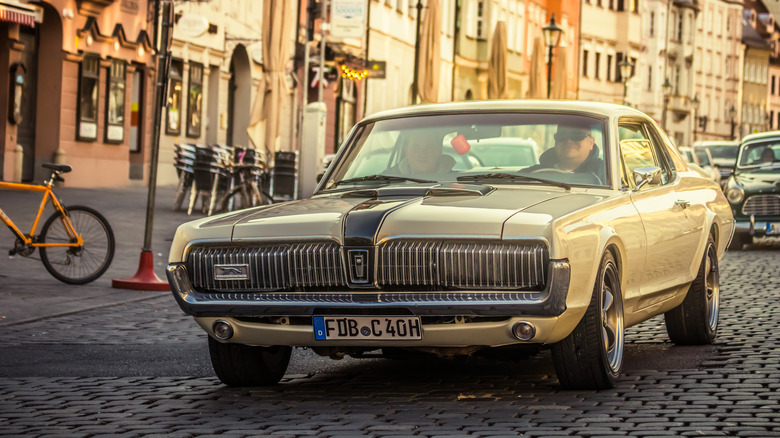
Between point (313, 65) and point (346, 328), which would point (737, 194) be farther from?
point (313, 65)

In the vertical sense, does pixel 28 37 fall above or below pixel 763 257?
above

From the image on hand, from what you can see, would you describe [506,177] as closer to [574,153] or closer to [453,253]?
[574,153]

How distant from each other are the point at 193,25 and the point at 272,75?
19.6 feet

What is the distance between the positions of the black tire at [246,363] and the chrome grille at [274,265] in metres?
0.44

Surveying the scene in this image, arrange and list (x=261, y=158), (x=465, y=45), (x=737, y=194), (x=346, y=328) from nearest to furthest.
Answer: (x=346, y=328) < (x=737, y=194) < (x=261, y=158) < (x=465, y=45)

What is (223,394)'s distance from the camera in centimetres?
784

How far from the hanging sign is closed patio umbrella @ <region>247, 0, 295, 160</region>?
14.5 feet

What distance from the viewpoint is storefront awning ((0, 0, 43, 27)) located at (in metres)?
26.9

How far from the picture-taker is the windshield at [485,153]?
28.0 feet

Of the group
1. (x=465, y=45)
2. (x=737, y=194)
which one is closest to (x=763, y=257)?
(x=737, y=194)

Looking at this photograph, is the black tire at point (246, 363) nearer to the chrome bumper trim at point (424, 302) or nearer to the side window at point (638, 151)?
the chrome bumper trim at point (424, 302)

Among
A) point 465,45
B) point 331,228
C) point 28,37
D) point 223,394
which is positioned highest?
point 465,45

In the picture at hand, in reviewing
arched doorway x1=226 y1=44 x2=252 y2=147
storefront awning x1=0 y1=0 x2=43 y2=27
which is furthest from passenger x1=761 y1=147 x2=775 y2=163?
arched doorway x1=226 y1=44 x2=252 y2=147

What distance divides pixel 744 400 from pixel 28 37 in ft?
83.6
